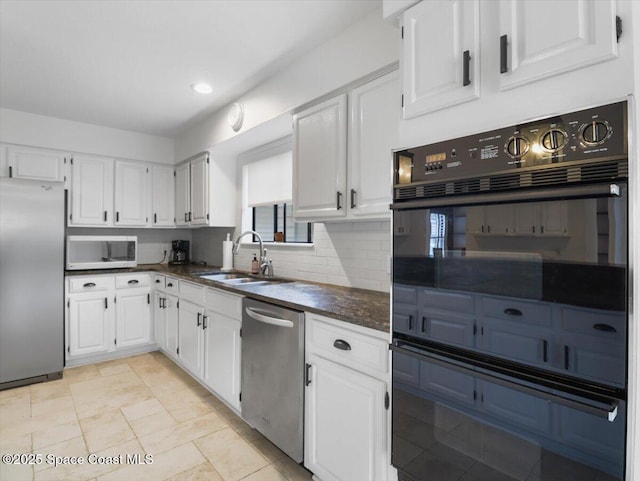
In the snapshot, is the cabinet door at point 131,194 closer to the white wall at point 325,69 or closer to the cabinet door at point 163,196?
the cabinet door at point 163,196

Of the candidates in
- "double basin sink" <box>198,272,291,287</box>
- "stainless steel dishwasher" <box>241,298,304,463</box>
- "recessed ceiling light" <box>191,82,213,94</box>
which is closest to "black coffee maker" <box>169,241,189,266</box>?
"double basin sink" <box>198,272,291,287</box>

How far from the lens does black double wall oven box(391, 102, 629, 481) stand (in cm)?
87

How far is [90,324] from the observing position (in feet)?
11.5

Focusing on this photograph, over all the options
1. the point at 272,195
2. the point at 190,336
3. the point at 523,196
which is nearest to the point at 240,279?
the point at 190,336

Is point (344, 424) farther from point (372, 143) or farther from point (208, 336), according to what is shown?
point (208, 336)

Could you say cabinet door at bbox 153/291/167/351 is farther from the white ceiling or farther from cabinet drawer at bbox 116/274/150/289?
the white ceiling

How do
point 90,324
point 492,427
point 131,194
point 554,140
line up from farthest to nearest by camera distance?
point 131,194 → point 90,324 → point 492,427 → point 554,140

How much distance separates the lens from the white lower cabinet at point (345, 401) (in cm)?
145

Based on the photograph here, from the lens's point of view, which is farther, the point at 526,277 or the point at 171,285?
the point at 171,285

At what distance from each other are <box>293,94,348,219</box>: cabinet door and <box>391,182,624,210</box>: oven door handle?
35.1 inches

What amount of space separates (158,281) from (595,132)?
381 cm

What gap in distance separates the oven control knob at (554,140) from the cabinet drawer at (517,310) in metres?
0.43

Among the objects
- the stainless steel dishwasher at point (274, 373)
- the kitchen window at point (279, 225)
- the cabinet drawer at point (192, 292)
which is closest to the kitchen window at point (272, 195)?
the kitchen window at point (279, 225)

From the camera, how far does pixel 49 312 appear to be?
3199 mm
